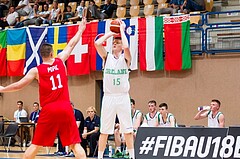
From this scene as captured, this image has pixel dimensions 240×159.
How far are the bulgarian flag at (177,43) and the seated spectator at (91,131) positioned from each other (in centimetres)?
313

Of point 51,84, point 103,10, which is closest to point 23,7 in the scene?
point 103,10

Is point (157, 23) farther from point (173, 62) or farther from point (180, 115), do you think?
point (180, 115)

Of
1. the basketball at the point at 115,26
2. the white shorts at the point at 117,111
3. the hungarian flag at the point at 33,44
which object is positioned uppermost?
the basketball at the point at 115,26

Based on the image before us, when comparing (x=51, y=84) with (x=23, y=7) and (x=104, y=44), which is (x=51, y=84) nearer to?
(x=104, y=44)

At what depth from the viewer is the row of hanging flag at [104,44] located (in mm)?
18156

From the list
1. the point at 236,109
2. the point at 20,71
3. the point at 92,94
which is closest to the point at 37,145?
the point at 236,109

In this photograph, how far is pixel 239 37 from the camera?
677 inches

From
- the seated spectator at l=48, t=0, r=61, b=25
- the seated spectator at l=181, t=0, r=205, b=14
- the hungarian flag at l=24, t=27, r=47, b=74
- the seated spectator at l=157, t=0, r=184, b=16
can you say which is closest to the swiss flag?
the hungarian flag at l=24, t=27, r=47, b=74

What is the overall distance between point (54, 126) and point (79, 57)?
38.8 feet

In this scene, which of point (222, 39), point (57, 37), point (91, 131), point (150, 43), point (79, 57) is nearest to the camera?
point (91, 131)

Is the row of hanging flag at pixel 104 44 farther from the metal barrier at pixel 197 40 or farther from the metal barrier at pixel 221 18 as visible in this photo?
the metal barrier at pixel 221 18

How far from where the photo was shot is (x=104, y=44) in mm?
19422

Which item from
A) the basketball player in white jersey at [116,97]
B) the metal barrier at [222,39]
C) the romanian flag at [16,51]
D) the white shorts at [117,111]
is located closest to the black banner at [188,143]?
the basketball player in white jersey at [116,97]

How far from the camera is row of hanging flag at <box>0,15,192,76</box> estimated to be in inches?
715
